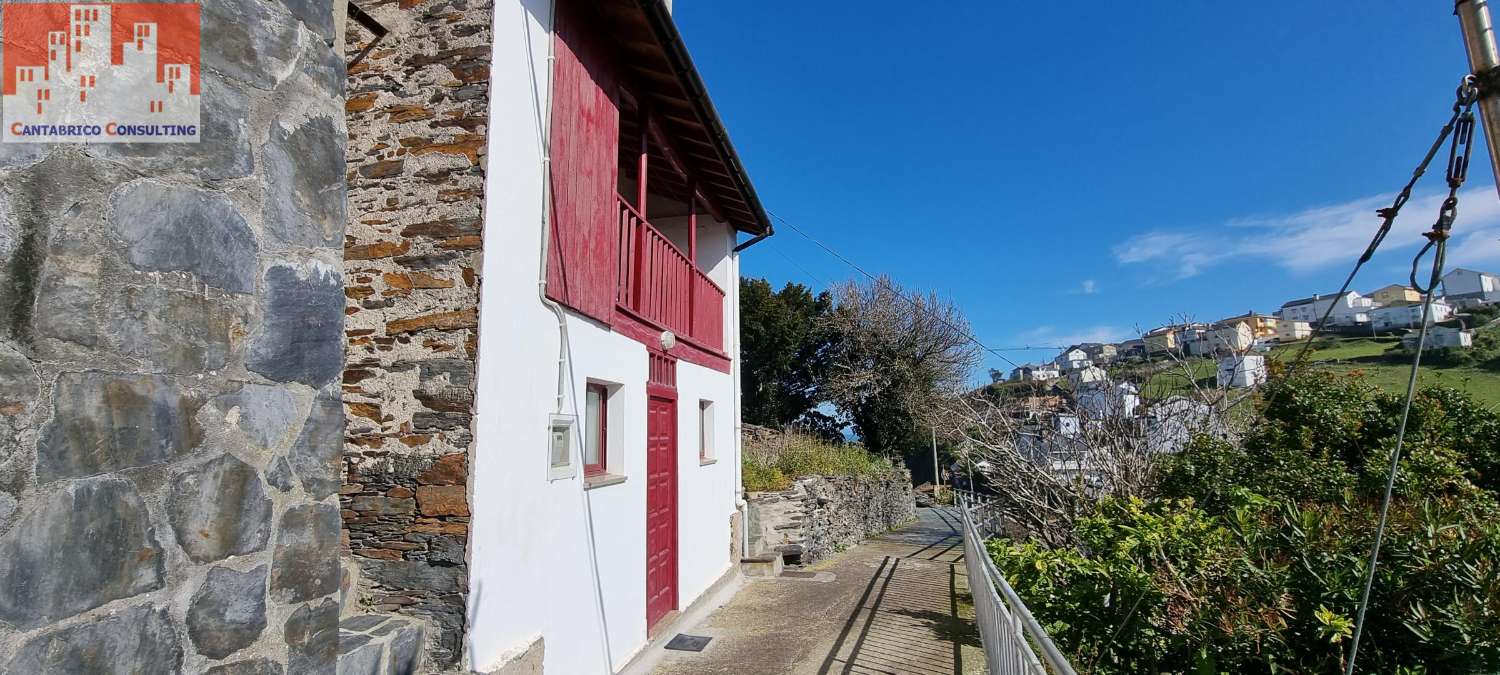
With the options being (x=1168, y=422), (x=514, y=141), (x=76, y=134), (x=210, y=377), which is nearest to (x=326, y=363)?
(x=210, y=377)

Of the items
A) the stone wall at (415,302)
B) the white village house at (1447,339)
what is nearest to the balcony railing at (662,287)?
the stone wall at (415,302)

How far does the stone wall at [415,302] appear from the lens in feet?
13.1

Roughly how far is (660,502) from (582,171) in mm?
3400

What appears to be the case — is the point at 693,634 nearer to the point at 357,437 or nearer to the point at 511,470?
the point at 511,470

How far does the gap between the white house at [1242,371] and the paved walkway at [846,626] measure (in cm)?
418

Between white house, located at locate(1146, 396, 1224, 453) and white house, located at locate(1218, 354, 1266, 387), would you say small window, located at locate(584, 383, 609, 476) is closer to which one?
white house, located at locate(1146, 396, 1224, 453)

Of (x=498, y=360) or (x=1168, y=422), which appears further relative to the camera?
(x=1168, y=422)

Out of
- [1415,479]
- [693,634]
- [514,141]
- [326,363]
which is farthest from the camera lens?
[693,634]

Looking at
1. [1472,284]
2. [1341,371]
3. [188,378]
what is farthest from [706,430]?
[1472,284]

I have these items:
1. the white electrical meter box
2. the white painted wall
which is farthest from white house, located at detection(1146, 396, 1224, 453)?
the white electrical meter box

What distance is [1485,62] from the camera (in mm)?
3350

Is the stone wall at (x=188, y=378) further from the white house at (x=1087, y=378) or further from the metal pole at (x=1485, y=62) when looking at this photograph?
the white house at (x=1087, y=378)

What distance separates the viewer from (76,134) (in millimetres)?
1520

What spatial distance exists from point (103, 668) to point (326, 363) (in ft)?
2.74
